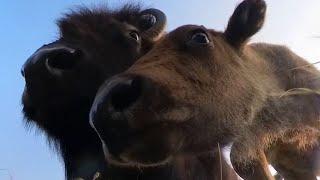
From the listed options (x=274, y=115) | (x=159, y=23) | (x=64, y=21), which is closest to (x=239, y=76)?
(x=274, y=115)

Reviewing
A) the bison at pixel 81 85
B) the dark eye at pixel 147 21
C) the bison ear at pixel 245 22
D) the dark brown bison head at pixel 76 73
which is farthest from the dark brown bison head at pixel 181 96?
the dark eye at pixel 147 21

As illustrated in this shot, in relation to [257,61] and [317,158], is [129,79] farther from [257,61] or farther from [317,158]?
[317,158]

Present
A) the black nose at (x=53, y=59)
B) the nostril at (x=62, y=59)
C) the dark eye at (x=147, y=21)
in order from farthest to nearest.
→ 1. the dark eye at (x=147, y=21)
2. the nostril at (x=62, y=59)
3. the black nose at (x=53, y=59)

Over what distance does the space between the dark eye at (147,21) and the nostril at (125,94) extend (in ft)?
7.84

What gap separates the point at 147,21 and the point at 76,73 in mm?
1342

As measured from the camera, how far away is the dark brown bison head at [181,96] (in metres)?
3.02

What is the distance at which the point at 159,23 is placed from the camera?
216 inches

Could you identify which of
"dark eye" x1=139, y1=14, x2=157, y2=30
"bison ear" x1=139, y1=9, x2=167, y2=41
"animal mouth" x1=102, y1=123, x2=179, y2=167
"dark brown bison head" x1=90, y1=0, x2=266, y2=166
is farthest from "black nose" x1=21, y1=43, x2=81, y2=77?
"animal mouth" x1=102, y1=123, x2=179, y2=167

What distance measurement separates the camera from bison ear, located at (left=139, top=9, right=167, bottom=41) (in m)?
5.23

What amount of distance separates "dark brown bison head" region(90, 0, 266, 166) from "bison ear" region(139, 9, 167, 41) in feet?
2.45

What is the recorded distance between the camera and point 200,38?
165 inches

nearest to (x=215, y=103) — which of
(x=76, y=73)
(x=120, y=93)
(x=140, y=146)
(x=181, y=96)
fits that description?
(x=181, y=96)

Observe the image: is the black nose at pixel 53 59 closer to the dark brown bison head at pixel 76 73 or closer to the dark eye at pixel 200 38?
the dark brown bison head at pixel 76 73

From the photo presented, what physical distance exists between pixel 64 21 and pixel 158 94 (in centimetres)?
214
